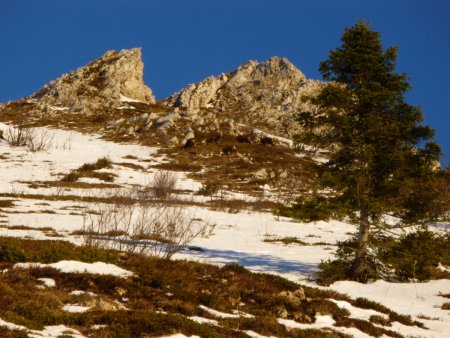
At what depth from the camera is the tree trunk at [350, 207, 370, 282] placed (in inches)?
631

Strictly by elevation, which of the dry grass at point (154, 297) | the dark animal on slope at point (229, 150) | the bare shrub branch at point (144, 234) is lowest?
the dry grass at point (154, 297)

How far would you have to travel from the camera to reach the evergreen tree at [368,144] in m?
15.4

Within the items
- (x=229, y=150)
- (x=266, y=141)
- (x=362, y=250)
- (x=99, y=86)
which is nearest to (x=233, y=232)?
(x=362, y=250)

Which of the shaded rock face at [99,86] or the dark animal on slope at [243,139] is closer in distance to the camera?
the dark animal on slope at [243,139]

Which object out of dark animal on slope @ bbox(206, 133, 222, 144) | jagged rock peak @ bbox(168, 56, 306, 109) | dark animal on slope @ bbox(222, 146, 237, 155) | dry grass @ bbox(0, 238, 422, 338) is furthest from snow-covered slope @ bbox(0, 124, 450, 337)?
jagged rock peak @ bbox(168, 56, 306, 109)

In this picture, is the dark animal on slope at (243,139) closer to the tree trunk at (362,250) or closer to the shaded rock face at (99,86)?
the shaded rock face at (99,86)

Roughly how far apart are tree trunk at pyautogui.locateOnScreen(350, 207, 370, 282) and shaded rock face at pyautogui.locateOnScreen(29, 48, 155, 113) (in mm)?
117040

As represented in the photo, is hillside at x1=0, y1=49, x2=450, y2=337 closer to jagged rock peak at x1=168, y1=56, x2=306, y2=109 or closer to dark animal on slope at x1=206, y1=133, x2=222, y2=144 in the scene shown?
dark animal on slope at x1=206, y1=133, x2=222, y2=144

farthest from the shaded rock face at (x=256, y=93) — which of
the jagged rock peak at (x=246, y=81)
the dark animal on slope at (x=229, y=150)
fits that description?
the dark animal on slope at (x=229, y=150)

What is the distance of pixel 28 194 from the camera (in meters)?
32.8

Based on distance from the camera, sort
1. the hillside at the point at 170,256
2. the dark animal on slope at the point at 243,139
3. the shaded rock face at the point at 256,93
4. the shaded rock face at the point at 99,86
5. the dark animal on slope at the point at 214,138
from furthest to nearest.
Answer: the shaded rock face at the point at 256,93 → the shaded rock face at the point at 99,86 → the dark animal on slope at the point at 243,139 → the dark animal on slope at the point at 214,138 → the hillside at the point at 170,256

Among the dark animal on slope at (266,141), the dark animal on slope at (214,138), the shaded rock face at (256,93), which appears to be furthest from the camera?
the shaded rock face at (256,93)

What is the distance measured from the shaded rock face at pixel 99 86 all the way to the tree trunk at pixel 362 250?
11704 cm

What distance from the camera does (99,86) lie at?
14575 centimetres
